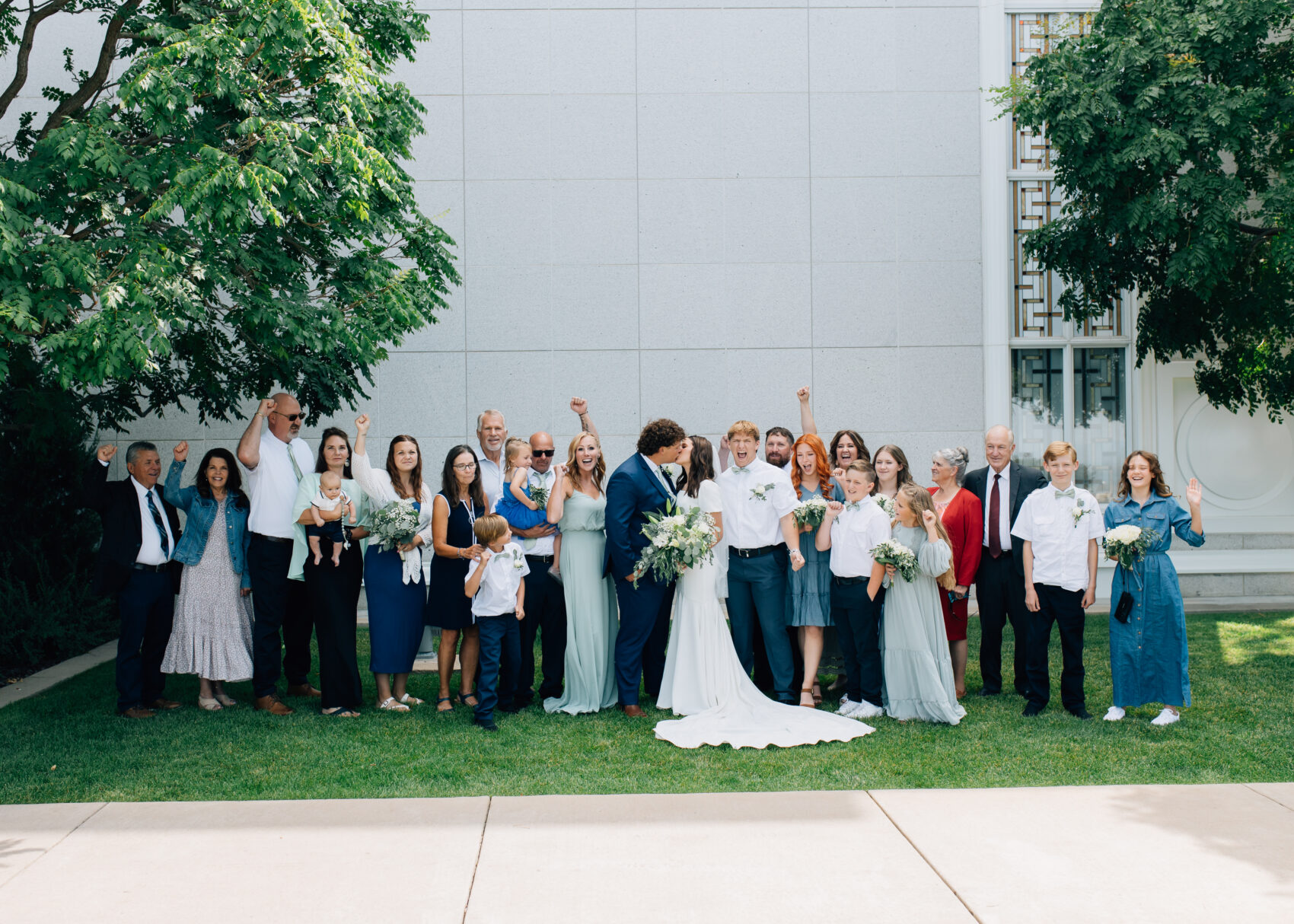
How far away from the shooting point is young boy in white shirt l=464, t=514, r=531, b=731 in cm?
723

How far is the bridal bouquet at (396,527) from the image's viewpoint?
24.3 ft

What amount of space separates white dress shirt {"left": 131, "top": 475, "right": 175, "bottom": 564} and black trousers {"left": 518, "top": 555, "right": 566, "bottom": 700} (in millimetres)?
2670

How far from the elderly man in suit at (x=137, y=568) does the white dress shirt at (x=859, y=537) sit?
4.91 meters

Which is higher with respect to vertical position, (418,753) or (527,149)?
(527,149)

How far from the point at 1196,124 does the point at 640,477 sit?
6.45 m

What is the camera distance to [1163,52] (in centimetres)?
972

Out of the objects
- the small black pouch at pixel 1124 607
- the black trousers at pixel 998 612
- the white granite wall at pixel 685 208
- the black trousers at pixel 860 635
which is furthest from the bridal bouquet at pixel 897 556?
the white granite wall at pixel 685 208

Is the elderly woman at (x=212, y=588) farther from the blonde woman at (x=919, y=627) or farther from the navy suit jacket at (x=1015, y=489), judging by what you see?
the navy suit jacket at (x=1015, y=489)

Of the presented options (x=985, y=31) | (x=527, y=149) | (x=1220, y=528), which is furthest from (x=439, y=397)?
(x=1220, y=528)

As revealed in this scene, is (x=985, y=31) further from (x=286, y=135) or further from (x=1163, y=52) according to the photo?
(x=286, y=135)

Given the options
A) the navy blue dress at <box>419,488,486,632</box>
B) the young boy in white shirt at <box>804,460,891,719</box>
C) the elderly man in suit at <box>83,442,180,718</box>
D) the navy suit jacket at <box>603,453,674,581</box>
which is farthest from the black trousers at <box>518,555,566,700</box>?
the elderly man in suit at <box>83,442,180,718</box>

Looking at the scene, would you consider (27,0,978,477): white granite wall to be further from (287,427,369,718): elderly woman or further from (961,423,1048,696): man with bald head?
(287,427,369,718): elderly woman

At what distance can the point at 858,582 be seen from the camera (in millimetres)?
7301

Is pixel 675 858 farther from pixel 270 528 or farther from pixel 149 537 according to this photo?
→ pixel 149 537
